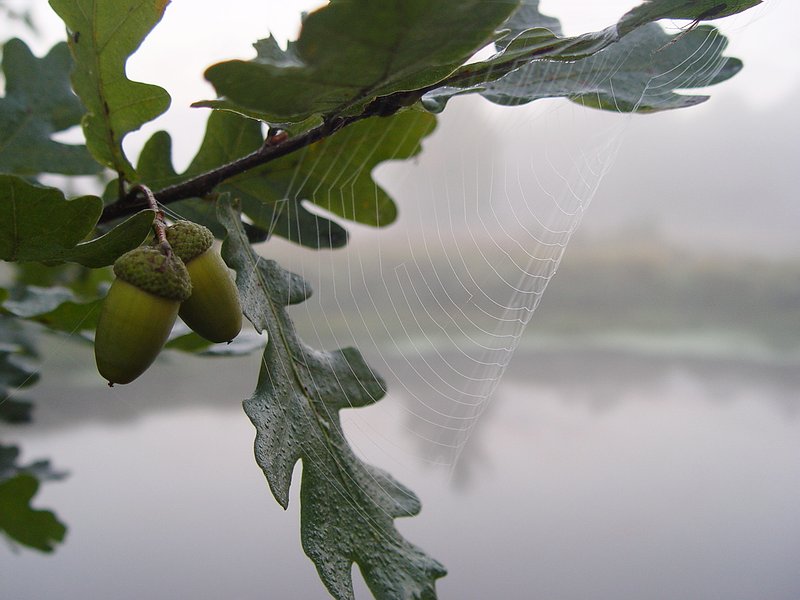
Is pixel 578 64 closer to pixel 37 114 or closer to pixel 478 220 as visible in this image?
A: pixel 478 220

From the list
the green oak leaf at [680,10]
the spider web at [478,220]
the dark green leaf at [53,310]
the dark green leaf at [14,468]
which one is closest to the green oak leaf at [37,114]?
the dark green leaf at [53,310]

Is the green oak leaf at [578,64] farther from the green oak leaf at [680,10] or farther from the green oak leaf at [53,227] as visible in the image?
the green oak leaf at [53,227]

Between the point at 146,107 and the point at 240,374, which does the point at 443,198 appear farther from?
the point at 240,374

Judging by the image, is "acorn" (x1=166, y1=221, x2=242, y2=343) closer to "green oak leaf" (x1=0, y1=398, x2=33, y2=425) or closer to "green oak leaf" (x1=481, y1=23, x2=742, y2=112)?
"green oak leaf" (x1=481, y1=23, x2=742, y2=112)

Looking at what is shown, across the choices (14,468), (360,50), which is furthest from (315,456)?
(14,468)

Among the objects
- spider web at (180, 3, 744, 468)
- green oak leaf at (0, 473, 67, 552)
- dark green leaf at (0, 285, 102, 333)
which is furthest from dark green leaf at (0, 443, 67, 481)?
A: spider web at (180, 3, 744, 468)
